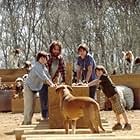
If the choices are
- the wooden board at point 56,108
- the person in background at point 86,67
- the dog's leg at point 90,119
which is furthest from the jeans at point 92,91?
the dog's leg at point 90,119

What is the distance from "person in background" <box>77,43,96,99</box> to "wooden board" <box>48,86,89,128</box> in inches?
35.7

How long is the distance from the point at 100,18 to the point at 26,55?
4.93m

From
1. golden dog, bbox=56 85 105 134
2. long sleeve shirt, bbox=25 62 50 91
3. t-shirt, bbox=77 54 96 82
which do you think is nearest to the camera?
golden dog, bbox=56 85 105 134

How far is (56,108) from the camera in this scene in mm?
8219

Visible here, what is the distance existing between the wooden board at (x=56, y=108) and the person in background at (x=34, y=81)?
40 cm

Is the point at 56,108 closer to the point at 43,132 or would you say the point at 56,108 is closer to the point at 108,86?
the point at 43,132

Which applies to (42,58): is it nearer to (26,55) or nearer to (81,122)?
(81,122)

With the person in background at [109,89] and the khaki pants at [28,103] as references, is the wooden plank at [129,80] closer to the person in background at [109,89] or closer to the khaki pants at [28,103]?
the person in background at [109,89]

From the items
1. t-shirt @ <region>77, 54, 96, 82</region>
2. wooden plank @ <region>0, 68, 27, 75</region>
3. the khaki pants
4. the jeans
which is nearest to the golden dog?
the jeans

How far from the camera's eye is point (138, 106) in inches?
635

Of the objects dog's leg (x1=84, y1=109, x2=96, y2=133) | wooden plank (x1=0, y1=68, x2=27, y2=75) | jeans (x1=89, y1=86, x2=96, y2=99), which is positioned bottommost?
dog's leg (x1=84, y1=109, x2=96, y2=133)

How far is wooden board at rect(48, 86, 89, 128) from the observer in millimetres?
8148

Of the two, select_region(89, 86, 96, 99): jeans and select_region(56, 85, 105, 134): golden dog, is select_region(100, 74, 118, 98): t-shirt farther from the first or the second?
select_region(56, 85, 105, 134): golden dog

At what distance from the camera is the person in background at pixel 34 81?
8.82m
